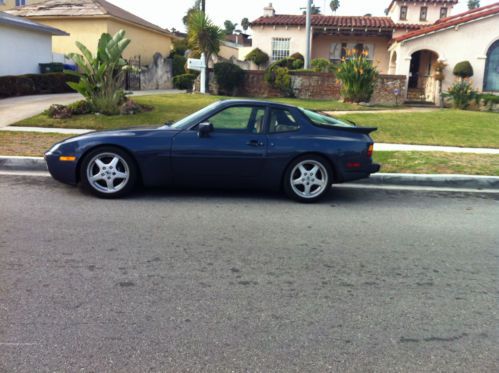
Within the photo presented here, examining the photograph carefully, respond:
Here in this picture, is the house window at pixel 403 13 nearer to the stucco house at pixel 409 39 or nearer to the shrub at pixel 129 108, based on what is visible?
the stucco house at pixel 409 39

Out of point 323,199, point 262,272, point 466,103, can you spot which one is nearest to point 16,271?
point 262,272

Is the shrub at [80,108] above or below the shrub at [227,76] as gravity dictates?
below

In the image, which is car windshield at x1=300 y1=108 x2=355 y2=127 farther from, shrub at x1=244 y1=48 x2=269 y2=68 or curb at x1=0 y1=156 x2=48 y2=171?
A: shrub at x1=244 y1=48 x2=269 y2=68

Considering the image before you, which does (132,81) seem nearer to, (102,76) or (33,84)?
(33,84)

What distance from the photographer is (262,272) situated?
4289 mm

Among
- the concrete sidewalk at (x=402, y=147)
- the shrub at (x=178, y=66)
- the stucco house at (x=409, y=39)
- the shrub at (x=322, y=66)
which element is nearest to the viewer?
the concrete sidewalk at (x=402, y=147)

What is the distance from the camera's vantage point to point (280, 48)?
29.7m

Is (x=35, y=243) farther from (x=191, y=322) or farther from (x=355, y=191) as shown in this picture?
(x=355, y=191)

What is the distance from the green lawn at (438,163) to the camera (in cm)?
872

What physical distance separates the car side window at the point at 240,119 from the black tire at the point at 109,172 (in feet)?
4.09

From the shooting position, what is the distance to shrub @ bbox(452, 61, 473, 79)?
21.8 metres

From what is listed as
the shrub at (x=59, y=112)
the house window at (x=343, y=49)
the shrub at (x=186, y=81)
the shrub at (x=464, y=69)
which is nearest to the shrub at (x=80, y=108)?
the shrub at (x=59, y=112)

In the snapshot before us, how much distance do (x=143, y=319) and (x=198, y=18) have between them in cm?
2084

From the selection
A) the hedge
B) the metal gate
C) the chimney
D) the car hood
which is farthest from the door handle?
the chimney
